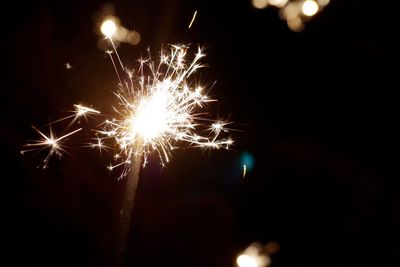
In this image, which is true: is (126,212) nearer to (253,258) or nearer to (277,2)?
(253,258)

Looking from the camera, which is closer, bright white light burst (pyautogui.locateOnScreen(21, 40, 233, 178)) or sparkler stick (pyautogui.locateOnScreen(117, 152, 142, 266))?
sparkler stick (pyautogui.locateOnScreen(117, 152, 142, 266))

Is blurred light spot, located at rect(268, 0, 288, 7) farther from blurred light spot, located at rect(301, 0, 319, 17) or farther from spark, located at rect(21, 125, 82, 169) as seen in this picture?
spark, located at rect(21, 125, 82, 169)

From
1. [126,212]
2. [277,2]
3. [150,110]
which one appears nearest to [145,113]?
[150,110]

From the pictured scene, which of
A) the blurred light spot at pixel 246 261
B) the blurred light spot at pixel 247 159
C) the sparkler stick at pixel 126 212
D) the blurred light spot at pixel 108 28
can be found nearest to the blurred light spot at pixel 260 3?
the blurred light spot at pixel 108 28

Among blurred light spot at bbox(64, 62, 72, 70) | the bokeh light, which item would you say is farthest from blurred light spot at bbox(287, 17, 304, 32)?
blurred light spot at bbox(64, 62, 72, 70)

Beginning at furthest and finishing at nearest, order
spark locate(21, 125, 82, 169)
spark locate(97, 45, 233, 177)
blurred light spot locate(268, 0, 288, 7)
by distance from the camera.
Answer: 1. blurred light spot locate(268, 0, 288, 7)
2. spark locate(21, 125, 82, 169)
3. spark locate(97, 45, 233, 177)

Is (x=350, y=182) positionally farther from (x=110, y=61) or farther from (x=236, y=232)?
(x=110, y=61)

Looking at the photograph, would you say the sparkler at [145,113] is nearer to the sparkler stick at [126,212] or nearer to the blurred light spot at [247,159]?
the sparkler stick at [126,212]
